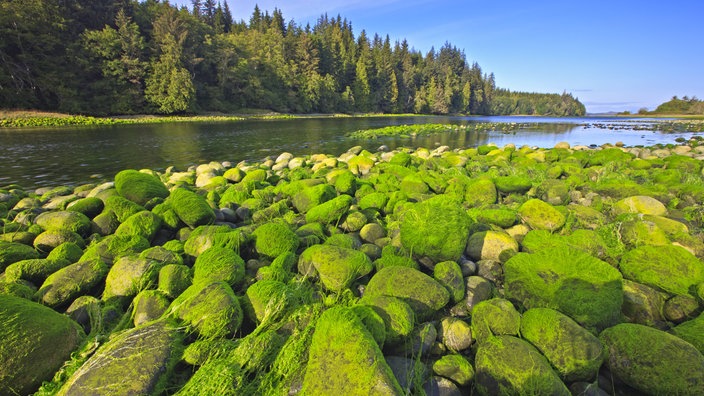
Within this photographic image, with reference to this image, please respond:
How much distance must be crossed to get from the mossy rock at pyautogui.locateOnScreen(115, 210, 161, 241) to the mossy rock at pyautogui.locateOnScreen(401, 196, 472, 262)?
3557mm

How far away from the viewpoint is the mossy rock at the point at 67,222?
441 cm

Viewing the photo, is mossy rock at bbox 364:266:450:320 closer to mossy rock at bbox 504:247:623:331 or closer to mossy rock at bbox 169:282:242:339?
mossy rock at bbox 504:247:623:331

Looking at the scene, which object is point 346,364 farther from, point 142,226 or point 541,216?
point 541,216

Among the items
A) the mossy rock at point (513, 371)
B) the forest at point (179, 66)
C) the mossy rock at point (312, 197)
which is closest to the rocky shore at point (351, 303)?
the mossy rock at point (513, 371)

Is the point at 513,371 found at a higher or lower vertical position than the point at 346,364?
lower

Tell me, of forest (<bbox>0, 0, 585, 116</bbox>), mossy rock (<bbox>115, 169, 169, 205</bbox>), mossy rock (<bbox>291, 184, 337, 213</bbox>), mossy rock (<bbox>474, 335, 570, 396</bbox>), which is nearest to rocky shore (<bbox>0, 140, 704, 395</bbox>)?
mossy rock (<bbox>474, 335, 570, 396</bbox>)

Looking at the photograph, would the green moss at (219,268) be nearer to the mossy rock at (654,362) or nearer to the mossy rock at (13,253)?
the mossy rock at (13,253)

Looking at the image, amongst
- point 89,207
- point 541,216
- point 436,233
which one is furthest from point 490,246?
point 89,207

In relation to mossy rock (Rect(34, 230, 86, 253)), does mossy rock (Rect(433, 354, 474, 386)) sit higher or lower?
lower

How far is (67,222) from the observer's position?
4.44m

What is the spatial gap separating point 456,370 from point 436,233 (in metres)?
1.71

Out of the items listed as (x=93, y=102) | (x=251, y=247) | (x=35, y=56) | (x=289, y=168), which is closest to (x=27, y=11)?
(x=35, y=56)

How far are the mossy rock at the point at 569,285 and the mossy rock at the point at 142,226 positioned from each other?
4709mm

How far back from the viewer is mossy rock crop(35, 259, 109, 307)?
3.00 meters
